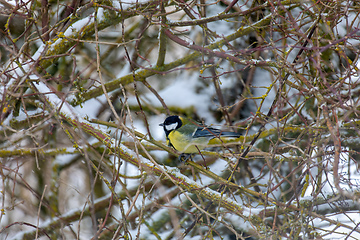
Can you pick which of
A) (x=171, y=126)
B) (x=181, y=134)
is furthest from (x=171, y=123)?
(x=181, y=134)

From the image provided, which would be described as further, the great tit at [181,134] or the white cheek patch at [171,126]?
the white cheek patch at [171,126]

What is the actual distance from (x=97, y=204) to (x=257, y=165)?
2243 mm

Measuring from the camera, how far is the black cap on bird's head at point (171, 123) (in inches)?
150

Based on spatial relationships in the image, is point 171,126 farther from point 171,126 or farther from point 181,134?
point 181,134

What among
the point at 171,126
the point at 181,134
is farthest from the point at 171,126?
the point at 181,134

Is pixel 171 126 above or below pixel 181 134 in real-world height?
above

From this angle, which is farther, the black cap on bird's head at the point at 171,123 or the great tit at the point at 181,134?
the black cap on bird's head at the point at 171,123

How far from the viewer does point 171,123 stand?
385cm

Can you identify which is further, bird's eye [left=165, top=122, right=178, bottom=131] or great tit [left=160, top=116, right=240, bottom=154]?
bird's eye [left=165, top=122, right=178, bottom=131]

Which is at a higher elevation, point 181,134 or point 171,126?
point 171,126

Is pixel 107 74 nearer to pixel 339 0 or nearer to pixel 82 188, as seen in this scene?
pixel 82 188

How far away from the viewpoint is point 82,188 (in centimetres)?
469

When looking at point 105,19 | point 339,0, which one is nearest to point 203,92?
point 105,19

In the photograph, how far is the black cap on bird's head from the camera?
12.5 ft
